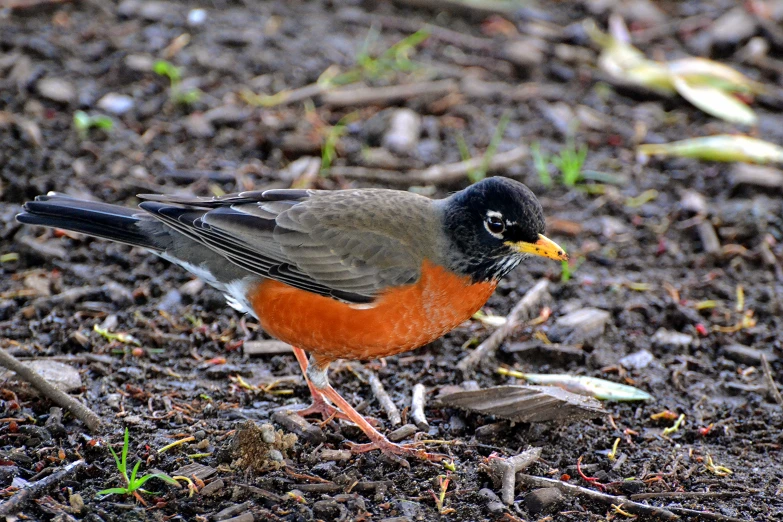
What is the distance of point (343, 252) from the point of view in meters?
5.07

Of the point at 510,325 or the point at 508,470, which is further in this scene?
the point at 510,325

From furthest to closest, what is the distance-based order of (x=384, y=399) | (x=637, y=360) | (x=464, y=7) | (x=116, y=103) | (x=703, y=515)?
(x=464, y=7)
(x=116, y=103)
(x=637, y=360)
(x=384, y=399)
(x=703, y=515)

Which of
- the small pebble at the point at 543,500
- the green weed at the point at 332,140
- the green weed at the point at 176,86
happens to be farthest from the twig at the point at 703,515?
the green weed at the point at 176,86

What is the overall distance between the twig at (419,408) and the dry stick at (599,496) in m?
0.75

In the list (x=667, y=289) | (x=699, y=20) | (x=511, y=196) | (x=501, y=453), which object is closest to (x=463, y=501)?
(x=501, y=453)

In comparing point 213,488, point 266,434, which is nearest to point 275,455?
point 266,434

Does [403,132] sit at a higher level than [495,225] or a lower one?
lower

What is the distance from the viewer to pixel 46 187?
6648mm

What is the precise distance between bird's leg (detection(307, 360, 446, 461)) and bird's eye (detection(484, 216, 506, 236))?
126cm

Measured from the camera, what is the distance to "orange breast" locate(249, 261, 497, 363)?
4.83 m

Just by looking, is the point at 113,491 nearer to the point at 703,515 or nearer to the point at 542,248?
the point at 542,248

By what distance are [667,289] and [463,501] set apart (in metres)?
2.94

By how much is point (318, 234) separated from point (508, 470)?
177 centimetres

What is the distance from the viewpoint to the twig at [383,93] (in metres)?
8.37
